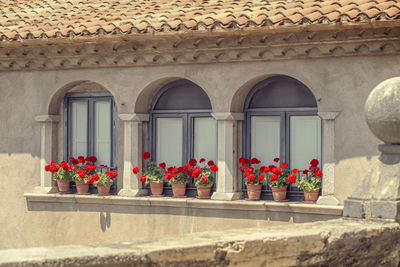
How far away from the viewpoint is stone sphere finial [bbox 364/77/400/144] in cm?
569

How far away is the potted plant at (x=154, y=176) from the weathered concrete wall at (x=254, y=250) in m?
5.53

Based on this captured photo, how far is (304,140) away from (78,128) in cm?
367

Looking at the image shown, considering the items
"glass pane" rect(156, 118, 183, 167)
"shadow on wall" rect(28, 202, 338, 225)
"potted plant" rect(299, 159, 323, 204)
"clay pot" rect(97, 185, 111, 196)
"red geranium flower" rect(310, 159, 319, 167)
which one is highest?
"glass pane" rect(156, 118, 183, 167)

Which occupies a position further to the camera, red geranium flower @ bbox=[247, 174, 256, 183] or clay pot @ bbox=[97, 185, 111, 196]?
clay pot @ bbox=[97, 185, 111, 196]

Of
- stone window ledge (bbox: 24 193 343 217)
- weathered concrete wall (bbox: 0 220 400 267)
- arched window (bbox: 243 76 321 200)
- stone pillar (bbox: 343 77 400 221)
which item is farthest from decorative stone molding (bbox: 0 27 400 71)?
weathered concrete wall (bbox: 0 220 400 267)

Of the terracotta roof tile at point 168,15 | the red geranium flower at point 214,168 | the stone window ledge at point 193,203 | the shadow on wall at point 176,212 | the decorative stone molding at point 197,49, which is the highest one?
the terracotta roof tile at point 168,15

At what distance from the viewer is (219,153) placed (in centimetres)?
1059

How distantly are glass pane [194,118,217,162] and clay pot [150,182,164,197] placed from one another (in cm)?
64

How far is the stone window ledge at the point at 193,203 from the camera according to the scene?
9.77 m

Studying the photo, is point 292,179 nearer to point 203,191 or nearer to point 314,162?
point 314,162

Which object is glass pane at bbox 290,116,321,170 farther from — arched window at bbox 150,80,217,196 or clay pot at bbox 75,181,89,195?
clay pot at bbox 75,181,89,195

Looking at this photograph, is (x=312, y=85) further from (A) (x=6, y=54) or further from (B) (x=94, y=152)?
(A) (x=6, y=54)

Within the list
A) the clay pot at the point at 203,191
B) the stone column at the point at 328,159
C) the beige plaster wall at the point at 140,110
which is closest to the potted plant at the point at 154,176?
the beige plaster wall at the point at 140,110

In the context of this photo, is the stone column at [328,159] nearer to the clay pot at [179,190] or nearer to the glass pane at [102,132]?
the clay pot at [179,190]
